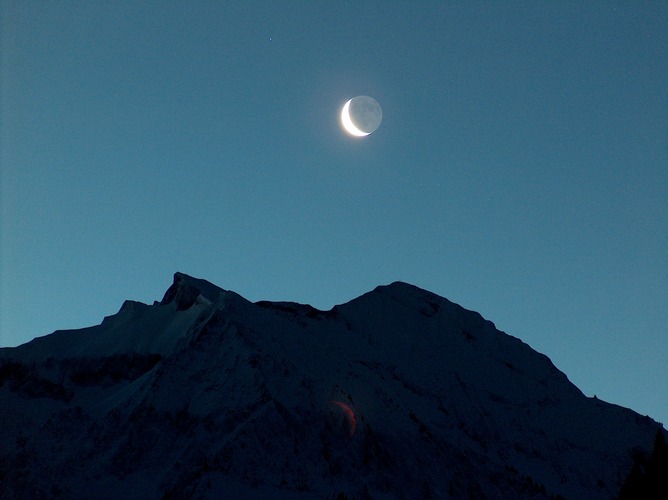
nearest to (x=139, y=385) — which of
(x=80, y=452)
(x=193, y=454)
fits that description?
(x=80, y=452)

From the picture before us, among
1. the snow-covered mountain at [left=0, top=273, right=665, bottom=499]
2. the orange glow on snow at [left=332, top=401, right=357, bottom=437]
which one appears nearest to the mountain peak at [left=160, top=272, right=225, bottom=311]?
the snow-covered mountain at [left=0, top=273, right=665, bottom=499]

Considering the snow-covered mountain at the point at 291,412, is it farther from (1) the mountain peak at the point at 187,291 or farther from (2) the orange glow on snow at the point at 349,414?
(1) the mountain peak at the point at 187,291

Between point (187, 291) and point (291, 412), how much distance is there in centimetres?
4176

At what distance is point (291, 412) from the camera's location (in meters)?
81.2

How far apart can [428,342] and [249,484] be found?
62.4m

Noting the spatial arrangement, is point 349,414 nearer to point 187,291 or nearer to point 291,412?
point 291,412

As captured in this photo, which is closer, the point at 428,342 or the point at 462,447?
the point at 462,447

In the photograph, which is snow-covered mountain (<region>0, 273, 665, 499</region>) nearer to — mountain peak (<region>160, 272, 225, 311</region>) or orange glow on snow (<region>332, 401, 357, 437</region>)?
orange glow on snow (<region>332, 401, 357, 437</region>)

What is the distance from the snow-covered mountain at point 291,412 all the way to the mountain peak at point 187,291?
37 centimetres

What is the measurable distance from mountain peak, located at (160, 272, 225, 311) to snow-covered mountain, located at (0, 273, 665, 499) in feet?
1.21

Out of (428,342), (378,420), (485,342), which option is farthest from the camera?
(485,342)

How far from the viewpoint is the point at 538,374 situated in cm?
13475

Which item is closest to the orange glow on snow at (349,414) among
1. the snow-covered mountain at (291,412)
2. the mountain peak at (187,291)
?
the snow-covered mountain at (291,412)

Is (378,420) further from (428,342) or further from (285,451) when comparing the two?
(428,342)
